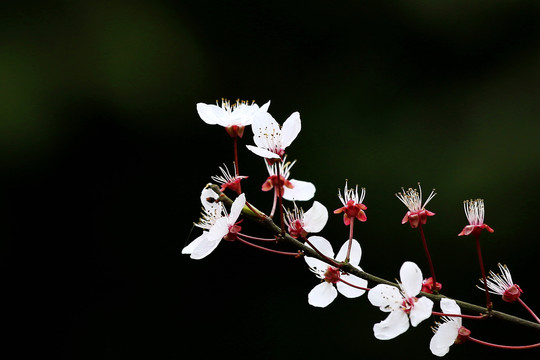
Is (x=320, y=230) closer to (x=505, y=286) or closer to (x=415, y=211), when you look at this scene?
(x=415, y=211)

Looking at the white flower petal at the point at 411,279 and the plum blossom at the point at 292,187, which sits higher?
the plum blossom at the point at 292,187

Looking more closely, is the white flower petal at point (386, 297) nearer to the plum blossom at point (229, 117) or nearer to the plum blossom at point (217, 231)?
the plum blossom at point (217, 231)

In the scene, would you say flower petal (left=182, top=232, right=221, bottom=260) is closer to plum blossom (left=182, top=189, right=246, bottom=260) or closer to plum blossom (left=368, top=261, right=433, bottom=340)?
plum blossom (left=182, top=189, right=246, bottom=260)

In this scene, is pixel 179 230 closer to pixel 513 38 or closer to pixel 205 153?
pixel 205 153

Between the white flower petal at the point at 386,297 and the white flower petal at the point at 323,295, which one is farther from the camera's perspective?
the white flower petal at the point at 323,295

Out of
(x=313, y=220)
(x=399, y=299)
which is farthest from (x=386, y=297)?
(x=313, y=220)


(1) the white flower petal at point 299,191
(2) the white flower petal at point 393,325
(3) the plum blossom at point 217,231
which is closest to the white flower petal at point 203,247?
(3) the plum blossom at point 217,231

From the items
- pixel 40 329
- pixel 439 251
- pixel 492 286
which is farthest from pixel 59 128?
pixel 492 286
